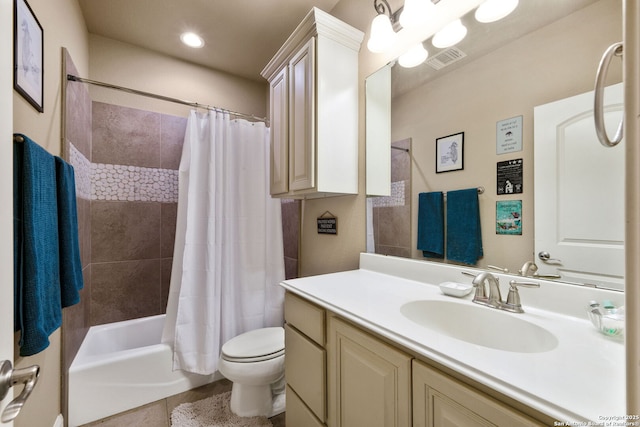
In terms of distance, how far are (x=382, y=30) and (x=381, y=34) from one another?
2 cm

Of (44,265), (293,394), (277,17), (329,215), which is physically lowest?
(293,394)

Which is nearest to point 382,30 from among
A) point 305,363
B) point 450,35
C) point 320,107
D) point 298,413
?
point 450,35

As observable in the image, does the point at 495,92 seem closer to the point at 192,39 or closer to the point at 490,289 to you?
the point at 490,289

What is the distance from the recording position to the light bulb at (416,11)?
119 cm

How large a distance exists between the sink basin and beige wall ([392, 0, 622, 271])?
237 mm

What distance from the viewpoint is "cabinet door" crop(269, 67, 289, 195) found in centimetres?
166

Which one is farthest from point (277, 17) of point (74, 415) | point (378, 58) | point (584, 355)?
point (74, 415)

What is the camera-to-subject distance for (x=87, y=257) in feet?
6.29

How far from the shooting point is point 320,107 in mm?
1438

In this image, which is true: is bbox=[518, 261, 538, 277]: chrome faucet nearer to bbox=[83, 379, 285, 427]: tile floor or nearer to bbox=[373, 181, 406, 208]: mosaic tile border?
bbox=[373, 181, 406, 208]: mosaic tile border

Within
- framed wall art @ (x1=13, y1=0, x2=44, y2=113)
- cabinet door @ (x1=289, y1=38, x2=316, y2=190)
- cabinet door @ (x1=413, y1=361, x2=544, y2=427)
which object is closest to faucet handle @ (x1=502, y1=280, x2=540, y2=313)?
cabinet door @ (x1=413, y1=361, x2=544, y2=427)

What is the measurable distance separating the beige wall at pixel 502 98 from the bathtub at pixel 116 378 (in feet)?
5.77

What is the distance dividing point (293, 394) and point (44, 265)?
113 centimetres

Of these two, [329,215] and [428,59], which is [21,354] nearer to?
[329,215]
